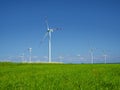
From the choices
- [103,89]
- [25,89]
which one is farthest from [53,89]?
[103,89]

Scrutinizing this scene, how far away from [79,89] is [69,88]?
462 millimetres

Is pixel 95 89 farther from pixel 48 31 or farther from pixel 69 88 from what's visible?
pixel 48 31

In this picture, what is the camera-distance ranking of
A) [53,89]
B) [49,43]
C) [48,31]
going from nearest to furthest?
[53,89], [49,43], [48,31]

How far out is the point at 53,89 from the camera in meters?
10.4

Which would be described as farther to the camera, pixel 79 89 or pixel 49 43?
pixel 49 43

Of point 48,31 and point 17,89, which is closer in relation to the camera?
point 17,89

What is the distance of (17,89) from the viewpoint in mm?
10688

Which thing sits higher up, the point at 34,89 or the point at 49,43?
the point at 49,43

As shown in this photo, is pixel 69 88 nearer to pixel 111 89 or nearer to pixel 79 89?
pixel 79 89

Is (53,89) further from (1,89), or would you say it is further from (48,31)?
(48,31)

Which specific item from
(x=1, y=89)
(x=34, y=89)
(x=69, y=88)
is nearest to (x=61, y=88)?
(x=69, y=88)

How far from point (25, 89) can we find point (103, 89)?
124 inches

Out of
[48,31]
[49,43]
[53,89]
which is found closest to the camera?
[53,89]

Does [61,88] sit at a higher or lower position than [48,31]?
lower
